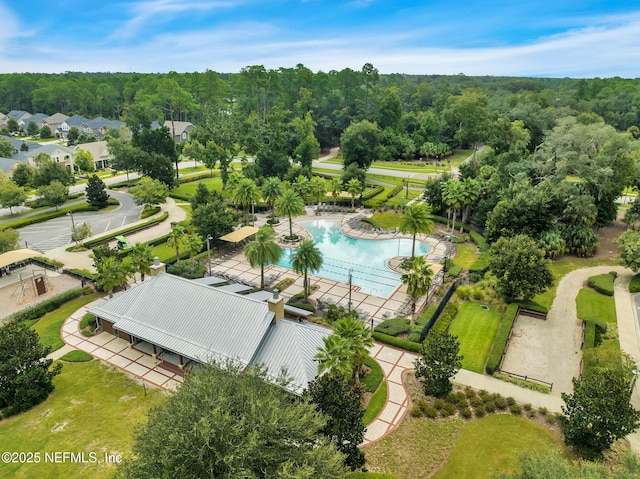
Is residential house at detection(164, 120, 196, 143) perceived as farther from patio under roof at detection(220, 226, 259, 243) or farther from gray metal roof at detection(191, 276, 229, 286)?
gray metal roof at detection(191, 276, 229, 286)

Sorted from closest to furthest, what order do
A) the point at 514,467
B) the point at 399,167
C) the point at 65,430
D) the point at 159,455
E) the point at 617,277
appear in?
the point at 159,455 → the point at 514,467 → the point at 65,430 → the point at 617,277 → the point at 399,167

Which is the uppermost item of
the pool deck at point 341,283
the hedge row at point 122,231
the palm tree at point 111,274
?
the palm tree at point 111,274

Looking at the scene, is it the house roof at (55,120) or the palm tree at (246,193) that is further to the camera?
the house roof at (55,120)

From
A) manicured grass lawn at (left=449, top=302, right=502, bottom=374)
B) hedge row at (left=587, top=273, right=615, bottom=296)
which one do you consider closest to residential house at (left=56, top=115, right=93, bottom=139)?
manicured grass lawn at (left=449, top=302, right=502, bottom=374)

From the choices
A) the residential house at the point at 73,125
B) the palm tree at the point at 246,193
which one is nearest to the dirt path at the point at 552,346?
the palm tree at the point at 246,193

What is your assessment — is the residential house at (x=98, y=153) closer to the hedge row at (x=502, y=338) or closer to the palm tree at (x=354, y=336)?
the palm tree at (x=354, y=336)

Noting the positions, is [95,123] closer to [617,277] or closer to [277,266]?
[277,266]

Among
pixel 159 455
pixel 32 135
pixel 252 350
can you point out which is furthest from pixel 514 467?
pixel 32 135

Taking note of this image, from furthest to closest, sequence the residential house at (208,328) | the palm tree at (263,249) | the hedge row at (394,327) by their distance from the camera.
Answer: the palm tree at (263,249) → the hedge row at (394,327) → the residential house at (208,328)
